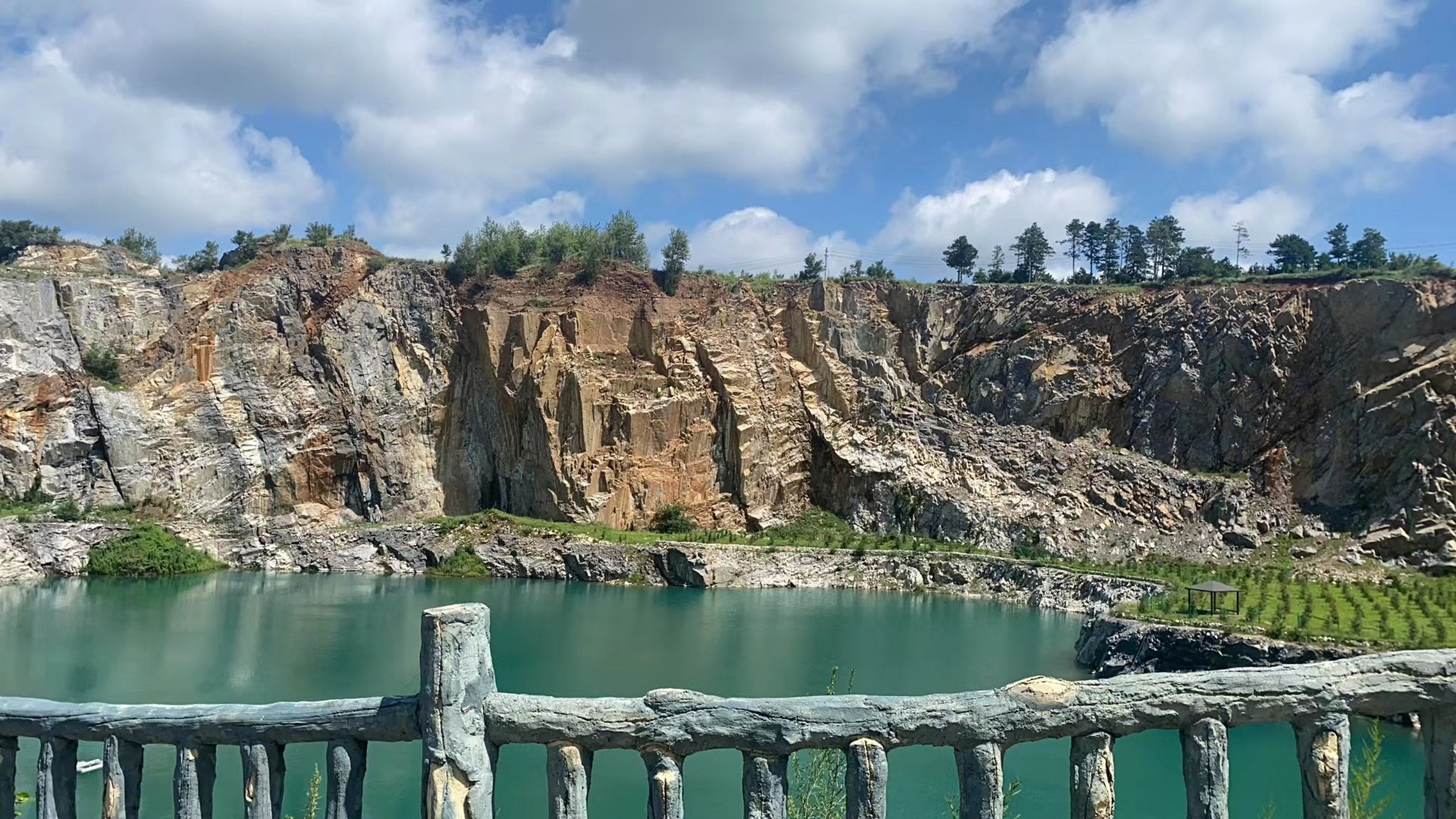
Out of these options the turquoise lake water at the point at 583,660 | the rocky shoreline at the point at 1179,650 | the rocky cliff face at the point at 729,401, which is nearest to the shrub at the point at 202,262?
the rocky cliff face at the point at 729,401

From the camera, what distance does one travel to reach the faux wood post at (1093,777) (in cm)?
565

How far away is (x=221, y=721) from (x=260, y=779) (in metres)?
0.44

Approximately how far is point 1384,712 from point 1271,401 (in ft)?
211

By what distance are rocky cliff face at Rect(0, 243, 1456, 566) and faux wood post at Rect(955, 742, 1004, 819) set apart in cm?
5518

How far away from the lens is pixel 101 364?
6222cm

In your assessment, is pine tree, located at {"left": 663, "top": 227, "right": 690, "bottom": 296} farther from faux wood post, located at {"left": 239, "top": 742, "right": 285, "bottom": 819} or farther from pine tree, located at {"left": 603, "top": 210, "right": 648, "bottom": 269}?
faux wood post, located at {"left": 239, "top": 742, "right": 285, "bottom": 819}

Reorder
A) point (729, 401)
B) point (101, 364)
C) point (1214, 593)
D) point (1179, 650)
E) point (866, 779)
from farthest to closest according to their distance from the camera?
point (729, 401)
point (101, 364)
point (1214, 593)
point (1179, 650)
point (866, 779)

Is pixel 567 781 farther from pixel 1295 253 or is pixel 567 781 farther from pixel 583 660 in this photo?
pixel 1295 253

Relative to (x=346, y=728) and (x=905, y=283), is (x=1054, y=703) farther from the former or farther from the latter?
(x=905, y=283)

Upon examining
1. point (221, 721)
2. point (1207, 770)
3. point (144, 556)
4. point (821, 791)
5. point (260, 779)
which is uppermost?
point (221, 721)

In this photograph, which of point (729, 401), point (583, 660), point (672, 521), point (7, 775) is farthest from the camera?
point (729, 401)

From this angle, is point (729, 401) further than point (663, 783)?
Yes

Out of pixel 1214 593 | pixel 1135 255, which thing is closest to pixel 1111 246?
pixel 1135 255

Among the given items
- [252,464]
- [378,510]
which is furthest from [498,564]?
[252,464]
